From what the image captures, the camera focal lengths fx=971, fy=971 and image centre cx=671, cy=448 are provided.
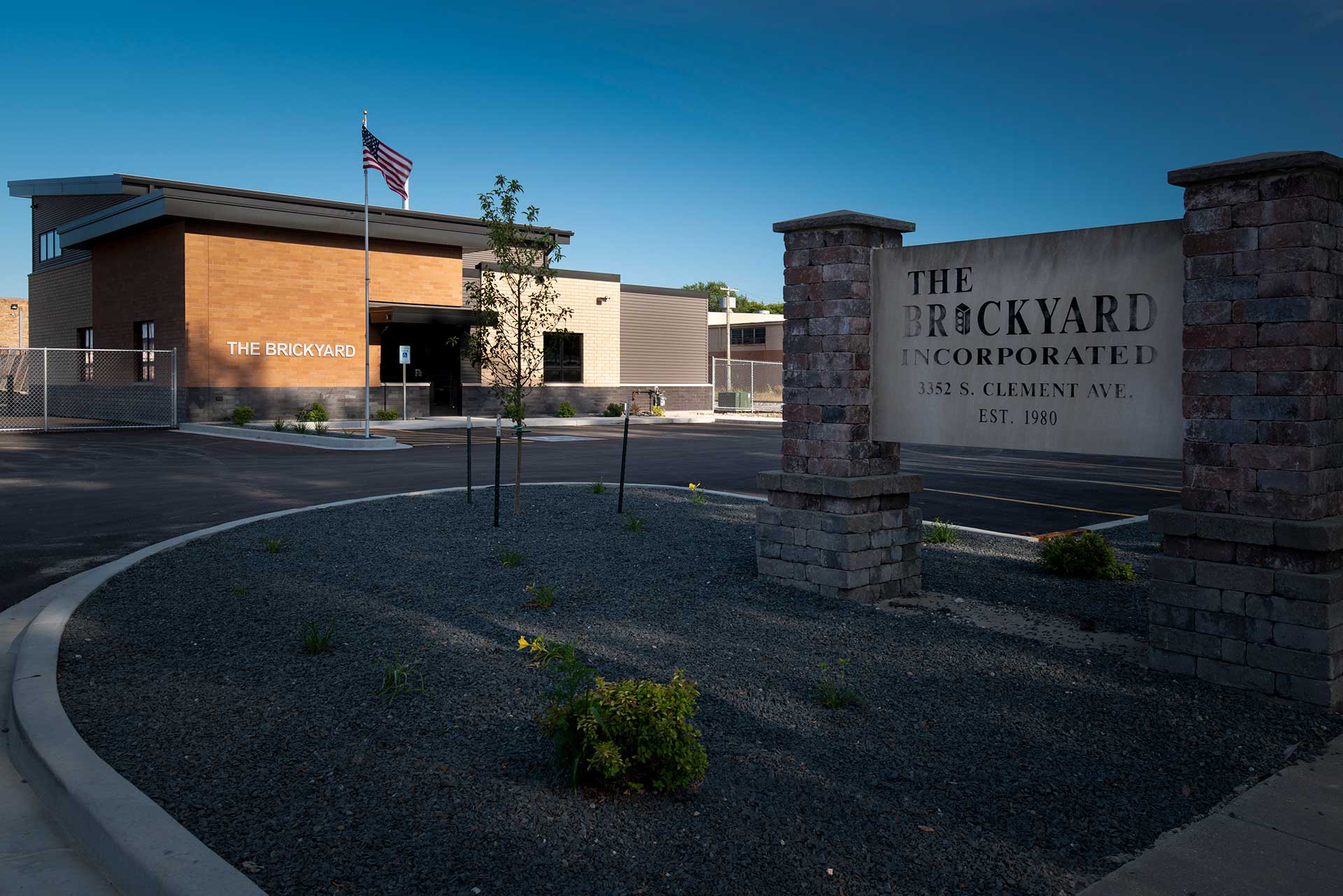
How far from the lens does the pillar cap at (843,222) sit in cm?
776

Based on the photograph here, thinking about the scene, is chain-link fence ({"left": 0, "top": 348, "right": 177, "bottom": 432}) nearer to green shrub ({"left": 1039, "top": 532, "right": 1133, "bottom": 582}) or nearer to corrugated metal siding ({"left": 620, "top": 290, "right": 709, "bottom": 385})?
corrugated metal siding ({"left": 620, "top": 290, "right": 709, "bottom": 385})

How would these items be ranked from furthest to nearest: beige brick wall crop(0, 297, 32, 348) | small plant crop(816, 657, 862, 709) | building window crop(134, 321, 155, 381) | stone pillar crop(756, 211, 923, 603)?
beige brick wall crop(0, 297, 32, 348) → building window crop(134, 321, 155, 381) → stone pillar crop(756, 211, 923, 603) → small plant crop(816, 657, 862, 709)

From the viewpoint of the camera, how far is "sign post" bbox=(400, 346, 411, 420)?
29.4m

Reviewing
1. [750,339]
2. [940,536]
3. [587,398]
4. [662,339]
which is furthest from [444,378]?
[750,339]

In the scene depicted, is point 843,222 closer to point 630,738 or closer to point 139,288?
point 630,738

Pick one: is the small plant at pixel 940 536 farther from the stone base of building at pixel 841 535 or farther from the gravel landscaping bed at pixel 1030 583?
the stone base of building at pixel 841 535

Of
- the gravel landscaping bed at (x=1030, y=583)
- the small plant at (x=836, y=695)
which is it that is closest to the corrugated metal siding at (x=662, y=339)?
the gravel landscaping bed at (x=1030, y=583)

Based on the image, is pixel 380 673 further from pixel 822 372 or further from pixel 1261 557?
pixel 1261 557

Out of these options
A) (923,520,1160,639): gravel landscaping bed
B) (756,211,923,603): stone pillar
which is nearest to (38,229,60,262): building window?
(756,211,923,603): stone pillar

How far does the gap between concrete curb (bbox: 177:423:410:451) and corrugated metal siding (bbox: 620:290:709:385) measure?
17.2 meters

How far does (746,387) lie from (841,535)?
59.0m

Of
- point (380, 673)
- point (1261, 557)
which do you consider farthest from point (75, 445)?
point (1261, 557)

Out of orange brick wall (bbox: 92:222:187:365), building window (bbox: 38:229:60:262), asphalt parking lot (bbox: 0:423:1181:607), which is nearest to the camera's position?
asphalt parking lot (bbox: 0:423:1181:607)

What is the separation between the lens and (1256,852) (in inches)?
153
